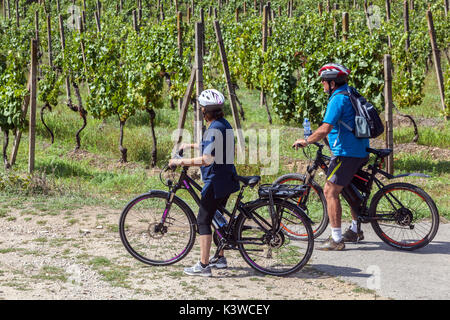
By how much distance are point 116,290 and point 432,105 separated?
15.4 metres

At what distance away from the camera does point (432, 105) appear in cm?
1816

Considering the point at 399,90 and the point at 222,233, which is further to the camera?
the point at 399,90

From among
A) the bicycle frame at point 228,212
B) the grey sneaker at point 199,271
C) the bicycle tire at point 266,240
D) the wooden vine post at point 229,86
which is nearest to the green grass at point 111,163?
the wooden vine post at point 229,86

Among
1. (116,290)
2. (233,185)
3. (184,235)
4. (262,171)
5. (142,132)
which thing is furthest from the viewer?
(142,132)

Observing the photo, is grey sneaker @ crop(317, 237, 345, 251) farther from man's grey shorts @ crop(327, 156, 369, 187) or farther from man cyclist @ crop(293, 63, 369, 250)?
man's grey shorts @ crop(327, 156, 369, 187)

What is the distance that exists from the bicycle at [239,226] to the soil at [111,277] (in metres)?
0.13

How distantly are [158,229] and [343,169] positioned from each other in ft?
6.11

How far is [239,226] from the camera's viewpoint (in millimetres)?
5277

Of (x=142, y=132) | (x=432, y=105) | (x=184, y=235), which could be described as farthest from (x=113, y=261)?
(x=432, y=105)

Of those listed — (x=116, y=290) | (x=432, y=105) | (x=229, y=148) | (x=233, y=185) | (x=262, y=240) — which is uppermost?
(x=432, y=105)

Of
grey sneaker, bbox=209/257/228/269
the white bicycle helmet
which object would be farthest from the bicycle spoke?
the white bicycle helmet

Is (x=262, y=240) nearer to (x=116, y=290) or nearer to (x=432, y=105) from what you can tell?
(x=116, y=290)

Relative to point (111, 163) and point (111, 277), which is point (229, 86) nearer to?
point (111, 163)

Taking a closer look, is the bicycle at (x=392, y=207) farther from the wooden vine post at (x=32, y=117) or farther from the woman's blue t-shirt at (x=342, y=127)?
the wooden vine post at (x=32, y=117)
